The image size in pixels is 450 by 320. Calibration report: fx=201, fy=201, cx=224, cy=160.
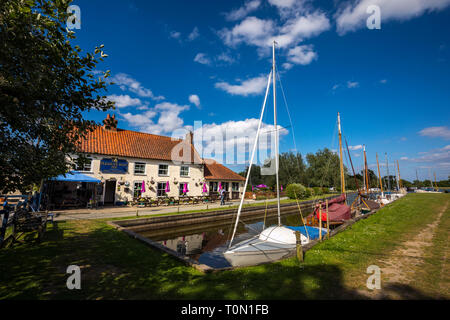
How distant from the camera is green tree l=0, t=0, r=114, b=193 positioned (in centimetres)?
350

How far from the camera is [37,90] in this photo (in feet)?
12.6

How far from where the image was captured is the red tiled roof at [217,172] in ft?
95.2

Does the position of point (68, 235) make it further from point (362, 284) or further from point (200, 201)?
point (200, 201)

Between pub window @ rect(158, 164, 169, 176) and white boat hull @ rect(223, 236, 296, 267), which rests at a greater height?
pub window @ rect(158, 164, 169, 176)

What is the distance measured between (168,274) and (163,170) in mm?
19617

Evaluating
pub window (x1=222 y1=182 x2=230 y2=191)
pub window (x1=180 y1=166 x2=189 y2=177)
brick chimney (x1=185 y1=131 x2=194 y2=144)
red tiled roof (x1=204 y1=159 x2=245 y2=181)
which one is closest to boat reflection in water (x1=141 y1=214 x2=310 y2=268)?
pub window (x1=180 y1=166 x2=189 y2=177)

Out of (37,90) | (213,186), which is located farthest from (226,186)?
(37,90)

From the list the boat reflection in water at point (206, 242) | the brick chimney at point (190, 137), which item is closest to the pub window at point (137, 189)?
the boat reflection in water at point (206, 242)

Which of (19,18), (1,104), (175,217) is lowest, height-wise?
(175,217)

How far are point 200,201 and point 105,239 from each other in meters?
16.8

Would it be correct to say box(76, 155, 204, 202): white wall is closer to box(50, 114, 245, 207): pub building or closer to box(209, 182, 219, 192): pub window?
box(50, 114, 245, 207): pub building

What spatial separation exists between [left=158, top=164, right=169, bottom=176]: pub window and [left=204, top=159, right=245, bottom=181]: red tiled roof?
5663 mm
